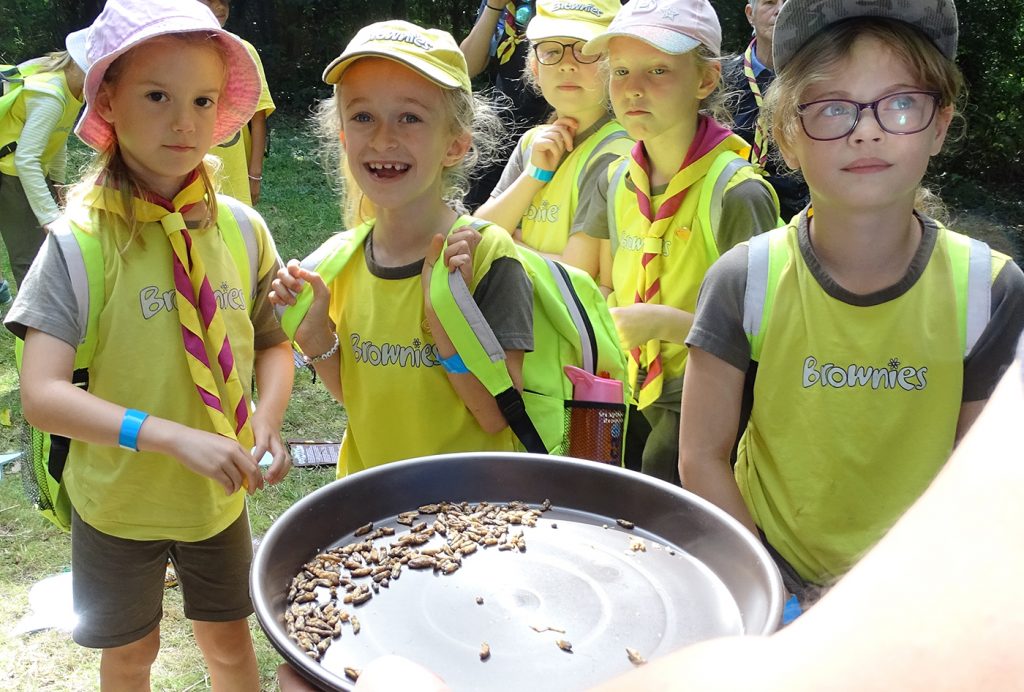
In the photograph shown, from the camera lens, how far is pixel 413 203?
249 cm

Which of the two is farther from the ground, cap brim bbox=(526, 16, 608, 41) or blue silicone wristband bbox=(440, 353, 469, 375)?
cap brim bbox=(526, 16, 608, 41)

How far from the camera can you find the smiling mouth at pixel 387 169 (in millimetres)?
2438

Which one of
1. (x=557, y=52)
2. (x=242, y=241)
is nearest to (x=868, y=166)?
(x=242, y=241)

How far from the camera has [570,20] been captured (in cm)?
353

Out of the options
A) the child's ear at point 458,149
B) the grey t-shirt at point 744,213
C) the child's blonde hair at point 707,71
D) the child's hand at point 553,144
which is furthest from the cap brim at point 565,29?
the child's ear at point 458,149

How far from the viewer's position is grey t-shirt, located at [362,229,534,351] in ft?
7.70

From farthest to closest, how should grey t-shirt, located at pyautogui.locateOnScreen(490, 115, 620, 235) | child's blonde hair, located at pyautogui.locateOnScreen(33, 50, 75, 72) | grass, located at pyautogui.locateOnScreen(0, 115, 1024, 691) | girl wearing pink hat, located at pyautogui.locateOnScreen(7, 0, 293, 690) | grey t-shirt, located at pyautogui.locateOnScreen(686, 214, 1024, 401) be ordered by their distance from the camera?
child's blonde hair, located at pyautogui.locateOnScreen(33, 50, 75, 72)
grey t-shirt, located at pyautogui.locateOnScreen(490, 115, 620, 235)
grass, located at pyautogui.locateOnScreen(0, 115, 1024, 691)
girl wearing pink hat, located at pyautogui.locateOnScreen(7, 0, 293, 690)
grey t-shirt, located at pyautogui.locateOnScreen(686, 214, 1024, 401)

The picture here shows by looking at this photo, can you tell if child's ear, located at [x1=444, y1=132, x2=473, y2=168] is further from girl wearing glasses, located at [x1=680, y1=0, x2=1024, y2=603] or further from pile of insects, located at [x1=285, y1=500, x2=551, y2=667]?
pile of insects, located at [x1=285, y1=500, x2=551, y2=667]

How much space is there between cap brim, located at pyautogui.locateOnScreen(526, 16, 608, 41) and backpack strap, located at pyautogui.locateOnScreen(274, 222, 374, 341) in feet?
4.30

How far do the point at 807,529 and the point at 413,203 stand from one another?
128 centimetres

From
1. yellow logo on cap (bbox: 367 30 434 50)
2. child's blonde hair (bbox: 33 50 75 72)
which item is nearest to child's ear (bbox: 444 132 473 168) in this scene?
yellow logo on cap (bbox: 367 30 434 50)

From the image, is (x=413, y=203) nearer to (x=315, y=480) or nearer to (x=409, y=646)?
(x=409, y=646)

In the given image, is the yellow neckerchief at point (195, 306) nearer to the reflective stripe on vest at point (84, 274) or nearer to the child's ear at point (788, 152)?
the reflective stripe on vest at point (84, 274)

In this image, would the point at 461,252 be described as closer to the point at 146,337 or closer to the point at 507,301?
the point at 507,301
